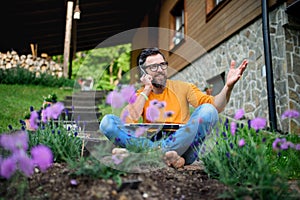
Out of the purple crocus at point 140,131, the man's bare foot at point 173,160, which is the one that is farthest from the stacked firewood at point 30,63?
the purple crocus at point 140,131

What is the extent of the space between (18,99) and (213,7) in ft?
13.6

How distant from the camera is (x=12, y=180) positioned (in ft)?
5.25

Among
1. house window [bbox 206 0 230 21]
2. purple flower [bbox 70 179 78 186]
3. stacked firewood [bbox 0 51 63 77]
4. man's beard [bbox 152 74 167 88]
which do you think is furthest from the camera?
stacked firewood [bbox 0 51 63 77]

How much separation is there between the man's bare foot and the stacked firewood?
7.49 metres

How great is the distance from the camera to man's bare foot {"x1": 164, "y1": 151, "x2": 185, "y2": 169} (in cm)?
201

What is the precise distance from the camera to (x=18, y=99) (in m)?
6.09

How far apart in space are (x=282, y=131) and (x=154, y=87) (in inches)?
105

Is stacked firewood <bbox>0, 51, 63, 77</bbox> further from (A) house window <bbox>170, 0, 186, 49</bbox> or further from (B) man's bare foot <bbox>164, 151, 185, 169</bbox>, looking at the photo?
(B) man's bare foot <bbox>164, 151, 185, 169</bbox>

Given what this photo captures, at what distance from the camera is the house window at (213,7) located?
21.1 ft

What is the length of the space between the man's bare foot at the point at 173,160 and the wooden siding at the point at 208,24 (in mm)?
2388

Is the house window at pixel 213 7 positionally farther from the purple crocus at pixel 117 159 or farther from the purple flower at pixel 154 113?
the purple crocus at pixel 117 159

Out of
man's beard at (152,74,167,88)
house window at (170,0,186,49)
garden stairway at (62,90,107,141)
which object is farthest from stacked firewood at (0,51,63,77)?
man's beard at (152,74,167,88)

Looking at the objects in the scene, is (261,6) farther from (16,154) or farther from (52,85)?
(52,85)

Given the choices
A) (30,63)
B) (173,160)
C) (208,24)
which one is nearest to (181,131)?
(173,160)
